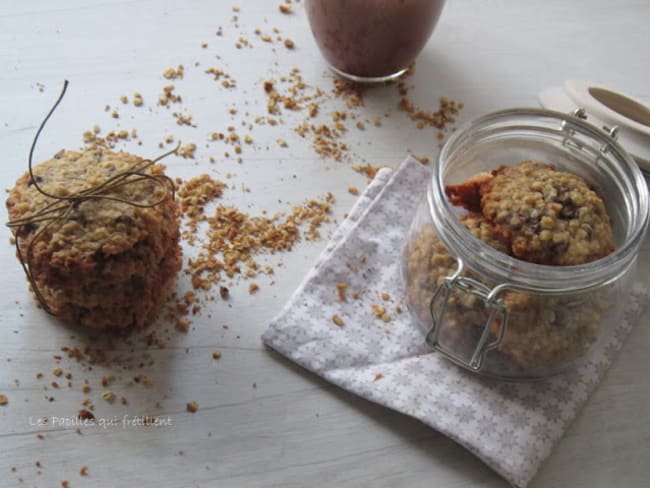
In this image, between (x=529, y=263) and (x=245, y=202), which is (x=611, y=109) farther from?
(x=245, y=202)

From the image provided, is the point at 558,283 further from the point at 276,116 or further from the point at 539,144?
the point at 276,116

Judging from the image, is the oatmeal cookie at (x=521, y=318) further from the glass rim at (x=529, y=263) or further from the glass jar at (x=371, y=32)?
the glass jar at (x=371, y=32)

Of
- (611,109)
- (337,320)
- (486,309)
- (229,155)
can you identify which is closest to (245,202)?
(229,155)

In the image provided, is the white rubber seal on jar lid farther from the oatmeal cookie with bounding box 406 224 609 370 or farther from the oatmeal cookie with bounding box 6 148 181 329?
the oatmeal cookie with bounding box 6 148 181 329

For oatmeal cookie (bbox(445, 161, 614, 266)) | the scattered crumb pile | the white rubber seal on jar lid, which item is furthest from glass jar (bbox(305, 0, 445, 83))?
oatmeal cookie (bbox(445, 161, 614, 266))

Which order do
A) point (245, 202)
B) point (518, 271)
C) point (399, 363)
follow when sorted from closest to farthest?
1. point (518, 271)
2. point (399, 363)
3. point (245, 202)

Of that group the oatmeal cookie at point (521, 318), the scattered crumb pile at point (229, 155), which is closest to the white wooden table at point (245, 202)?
the scattered crumb pile at point (229, 155)

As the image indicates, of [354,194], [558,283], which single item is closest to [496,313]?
[558,283]
